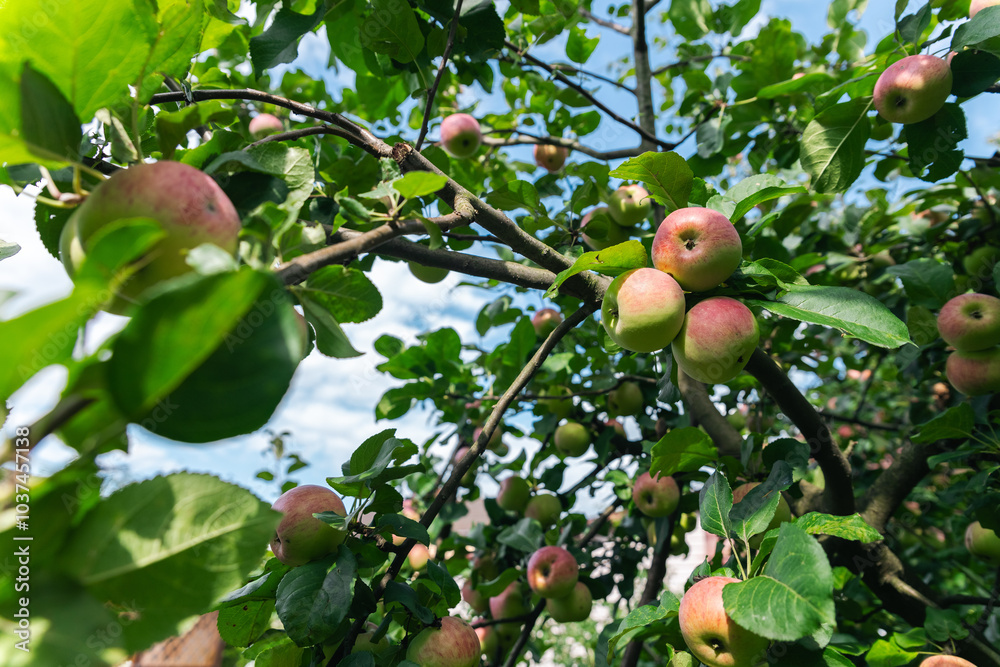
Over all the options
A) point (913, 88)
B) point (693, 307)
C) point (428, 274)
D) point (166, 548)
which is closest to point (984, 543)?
point (913, 88)

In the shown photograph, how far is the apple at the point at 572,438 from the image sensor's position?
7.57 feet

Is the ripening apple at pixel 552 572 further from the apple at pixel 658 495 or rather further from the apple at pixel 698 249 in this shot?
the apple at pixel 698 249

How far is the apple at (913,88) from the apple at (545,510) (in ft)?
6.01

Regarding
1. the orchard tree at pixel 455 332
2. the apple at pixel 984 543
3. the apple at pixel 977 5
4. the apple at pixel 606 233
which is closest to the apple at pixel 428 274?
the orchard tree at pixel 455 332

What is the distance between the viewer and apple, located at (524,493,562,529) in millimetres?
2385

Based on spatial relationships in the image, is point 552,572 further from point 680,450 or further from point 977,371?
point 977,371

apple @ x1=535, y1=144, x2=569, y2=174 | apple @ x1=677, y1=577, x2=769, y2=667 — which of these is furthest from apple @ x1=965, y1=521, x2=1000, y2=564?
apple @ x1=535, y1=144, x2=569, y2=174

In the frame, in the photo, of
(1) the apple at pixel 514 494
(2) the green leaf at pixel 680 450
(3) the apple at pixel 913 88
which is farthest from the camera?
(1) the apple at pixel 514 494

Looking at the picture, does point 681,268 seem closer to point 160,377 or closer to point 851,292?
point 851,292

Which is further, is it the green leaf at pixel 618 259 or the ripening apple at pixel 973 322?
the ripening apple at pixel 973 322

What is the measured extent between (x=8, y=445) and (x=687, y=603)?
1062mm

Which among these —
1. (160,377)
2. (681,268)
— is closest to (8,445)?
(160,377)

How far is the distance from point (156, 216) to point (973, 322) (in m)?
2.13

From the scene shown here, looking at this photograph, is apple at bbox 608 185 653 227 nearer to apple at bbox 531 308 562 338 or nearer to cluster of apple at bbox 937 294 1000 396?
apple at bbox 531 308 562 338
